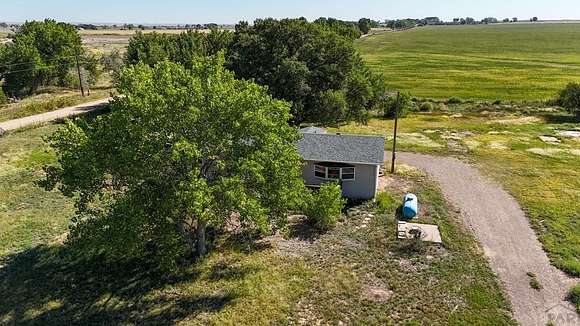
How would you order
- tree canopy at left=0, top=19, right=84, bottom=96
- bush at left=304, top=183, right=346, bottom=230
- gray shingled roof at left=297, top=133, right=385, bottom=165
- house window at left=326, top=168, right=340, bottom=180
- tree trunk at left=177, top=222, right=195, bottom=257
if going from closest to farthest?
tree trunk at left=177, top=222, right=195, bottom=257 < bush at left=304, top=183, right=346, bottom=230 < gray shingled roof at left=297, top=133, right=385, bottom=165 < house window at left=326, top=168, right=340, bottom=180 < tree canopy at left=0, top=19, right=84, bottom=96

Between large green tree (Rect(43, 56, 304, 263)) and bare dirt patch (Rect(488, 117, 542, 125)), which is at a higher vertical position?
large green tree (Rect(43, 56, 304, 263))

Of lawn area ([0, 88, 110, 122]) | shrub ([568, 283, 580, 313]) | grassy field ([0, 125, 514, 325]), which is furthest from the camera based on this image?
lawn area ([0, 88, 110, 122])

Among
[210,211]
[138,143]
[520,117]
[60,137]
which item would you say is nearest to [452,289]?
[210,211]

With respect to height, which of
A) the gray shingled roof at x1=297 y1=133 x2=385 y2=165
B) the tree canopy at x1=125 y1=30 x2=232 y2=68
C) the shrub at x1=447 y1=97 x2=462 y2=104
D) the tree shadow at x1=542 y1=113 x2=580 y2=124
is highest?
the tree canopy at x1=125 y1=30 x2=232 y2=68

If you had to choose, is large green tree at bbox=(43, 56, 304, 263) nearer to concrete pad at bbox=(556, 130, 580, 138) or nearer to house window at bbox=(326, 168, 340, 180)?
house window at bbox=(326, 168, 340, 180)

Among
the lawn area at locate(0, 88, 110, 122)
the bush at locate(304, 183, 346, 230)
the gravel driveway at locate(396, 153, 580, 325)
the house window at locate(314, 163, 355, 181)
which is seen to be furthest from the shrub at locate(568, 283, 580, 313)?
the lawn area at locate(0, 88, 110, 122)

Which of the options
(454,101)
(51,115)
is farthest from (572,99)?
(51,115)

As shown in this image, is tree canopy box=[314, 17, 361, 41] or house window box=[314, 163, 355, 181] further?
tree canopy box=[314, 17, 361, 41]

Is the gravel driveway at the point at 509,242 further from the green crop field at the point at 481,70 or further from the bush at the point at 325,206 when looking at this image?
the green crop field at the point at 481,70

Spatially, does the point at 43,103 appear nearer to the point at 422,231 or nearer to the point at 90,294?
the point at 90,294
